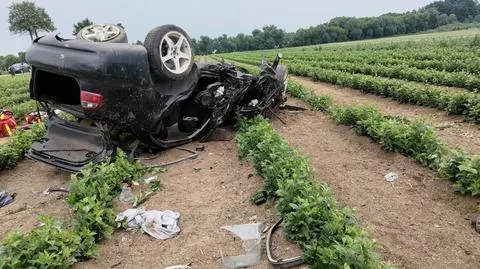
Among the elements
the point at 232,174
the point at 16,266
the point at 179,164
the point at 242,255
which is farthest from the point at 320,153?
the point at 16,266

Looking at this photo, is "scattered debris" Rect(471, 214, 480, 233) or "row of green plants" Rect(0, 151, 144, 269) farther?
"scattered debris" Rect(471, 214, 480, 233)

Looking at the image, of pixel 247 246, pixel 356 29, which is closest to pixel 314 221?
pixel 247 246

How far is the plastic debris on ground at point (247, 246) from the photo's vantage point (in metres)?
3.88

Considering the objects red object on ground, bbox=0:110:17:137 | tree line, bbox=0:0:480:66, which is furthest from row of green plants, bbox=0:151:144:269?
tree line, bbox=0:0:480:66

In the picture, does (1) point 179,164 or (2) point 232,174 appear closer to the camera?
(2) point 232,174

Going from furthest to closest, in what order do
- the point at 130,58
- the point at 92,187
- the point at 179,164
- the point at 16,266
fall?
1. the point at 179,164
2. the point at 130,58
3. the point at 92,187
4. the point at 16,266

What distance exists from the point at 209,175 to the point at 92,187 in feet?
5.97

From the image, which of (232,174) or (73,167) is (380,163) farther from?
(73,167)

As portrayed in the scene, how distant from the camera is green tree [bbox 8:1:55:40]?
62.7 metres

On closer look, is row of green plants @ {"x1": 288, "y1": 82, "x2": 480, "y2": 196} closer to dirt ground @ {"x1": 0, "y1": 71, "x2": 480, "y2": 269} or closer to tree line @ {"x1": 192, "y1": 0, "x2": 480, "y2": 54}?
dirt ground @ {"x1": 0, "y1": 71, "x2": 480, "y2": 269}

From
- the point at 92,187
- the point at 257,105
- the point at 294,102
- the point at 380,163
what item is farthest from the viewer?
the point at 294,102

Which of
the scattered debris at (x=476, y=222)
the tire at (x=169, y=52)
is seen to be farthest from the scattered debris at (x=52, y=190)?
the scattered debris at (x=476, y=222)

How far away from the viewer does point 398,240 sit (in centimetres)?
409

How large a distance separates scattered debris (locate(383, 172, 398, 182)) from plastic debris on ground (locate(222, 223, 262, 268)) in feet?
6.86
